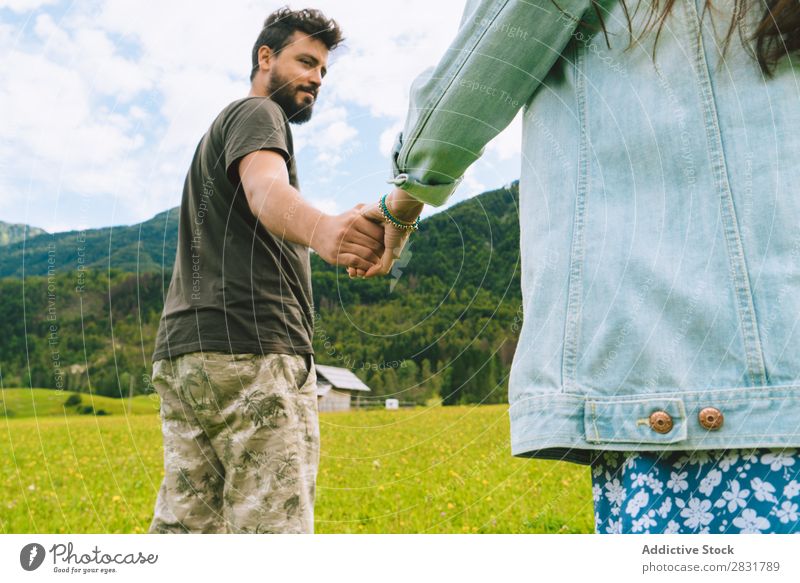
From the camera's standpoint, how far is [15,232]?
7.50 ft

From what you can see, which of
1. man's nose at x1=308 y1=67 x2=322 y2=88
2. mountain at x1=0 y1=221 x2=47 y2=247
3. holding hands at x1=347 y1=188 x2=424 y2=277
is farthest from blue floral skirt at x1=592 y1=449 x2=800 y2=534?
mountain at x1=0 y1=221 x2=47 y2=247

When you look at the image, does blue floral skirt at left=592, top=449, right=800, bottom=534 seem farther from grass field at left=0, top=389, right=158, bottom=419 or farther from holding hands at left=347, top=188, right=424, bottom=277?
grass field at left=0, top=389, right=158, bottom=419

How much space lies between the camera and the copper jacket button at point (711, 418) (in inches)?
35.7

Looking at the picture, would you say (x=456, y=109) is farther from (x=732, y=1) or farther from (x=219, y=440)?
(x=219, y=440)

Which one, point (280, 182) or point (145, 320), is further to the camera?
point (145, 320)

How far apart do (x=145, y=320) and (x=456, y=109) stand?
62.4 inches

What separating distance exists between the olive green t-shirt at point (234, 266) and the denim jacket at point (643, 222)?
0.87 metres

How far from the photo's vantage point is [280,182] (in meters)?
1.69

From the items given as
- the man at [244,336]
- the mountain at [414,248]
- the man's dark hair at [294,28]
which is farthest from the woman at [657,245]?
the man's dark hair at [294,28]

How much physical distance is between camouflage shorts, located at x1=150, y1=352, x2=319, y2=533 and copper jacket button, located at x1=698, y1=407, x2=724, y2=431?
110 cm

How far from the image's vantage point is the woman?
2.98 feet

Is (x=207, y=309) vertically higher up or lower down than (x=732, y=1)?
lower down

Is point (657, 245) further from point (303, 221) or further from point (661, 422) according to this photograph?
point (303, 221)
